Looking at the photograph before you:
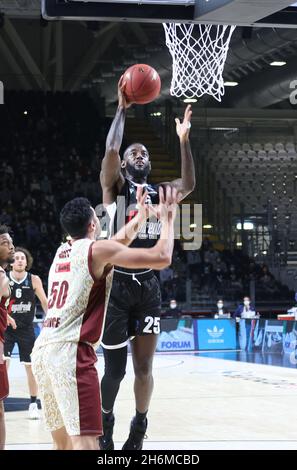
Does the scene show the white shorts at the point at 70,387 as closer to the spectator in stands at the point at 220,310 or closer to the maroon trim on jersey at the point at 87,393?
the maroon trim on jersey at the point at 87,393

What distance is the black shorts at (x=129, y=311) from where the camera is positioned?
18.5ft

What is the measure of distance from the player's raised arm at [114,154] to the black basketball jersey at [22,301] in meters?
3.71

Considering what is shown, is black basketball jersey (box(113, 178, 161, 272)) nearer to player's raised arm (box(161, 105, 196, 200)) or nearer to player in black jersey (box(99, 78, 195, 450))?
player in black jersey (box(99, 78, 195, 450))

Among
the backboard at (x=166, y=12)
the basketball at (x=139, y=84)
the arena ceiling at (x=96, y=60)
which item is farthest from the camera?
the arena ceiling at (x=96, y=60)

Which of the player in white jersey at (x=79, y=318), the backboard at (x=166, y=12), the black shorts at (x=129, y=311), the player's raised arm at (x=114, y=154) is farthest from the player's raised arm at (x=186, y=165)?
the player in white jersey at (x=79, y=318)

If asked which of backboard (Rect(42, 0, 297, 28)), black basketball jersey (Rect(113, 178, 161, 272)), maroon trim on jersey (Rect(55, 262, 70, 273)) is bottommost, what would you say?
maroon trim on jersey (Rect(55, 262, 70, 273))

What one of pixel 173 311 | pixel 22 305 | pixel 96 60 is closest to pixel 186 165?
pixel 22 305

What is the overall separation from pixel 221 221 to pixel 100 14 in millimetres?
17822

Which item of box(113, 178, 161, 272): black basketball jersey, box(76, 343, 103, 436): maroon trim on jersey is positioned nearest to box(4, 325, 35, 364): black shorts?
box(113, 178, 161, 272): black basketball jersey

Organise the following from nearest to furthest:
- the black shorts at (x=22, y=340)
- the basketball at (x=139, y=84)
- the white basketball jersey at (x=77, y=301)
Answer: the white basketball jersey at (x=77, y=301), the basketball at (x=139, y=84), the black shorts at (x=22, y=340)

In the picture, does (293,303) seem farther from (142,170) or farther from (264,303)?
(142,170)

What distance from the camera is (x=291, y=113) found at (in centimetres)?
2672

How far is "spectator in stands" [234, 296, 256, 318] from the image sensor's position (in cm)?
1945

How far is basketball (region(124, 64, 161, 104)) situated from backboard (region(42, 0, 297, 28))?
92 cm
